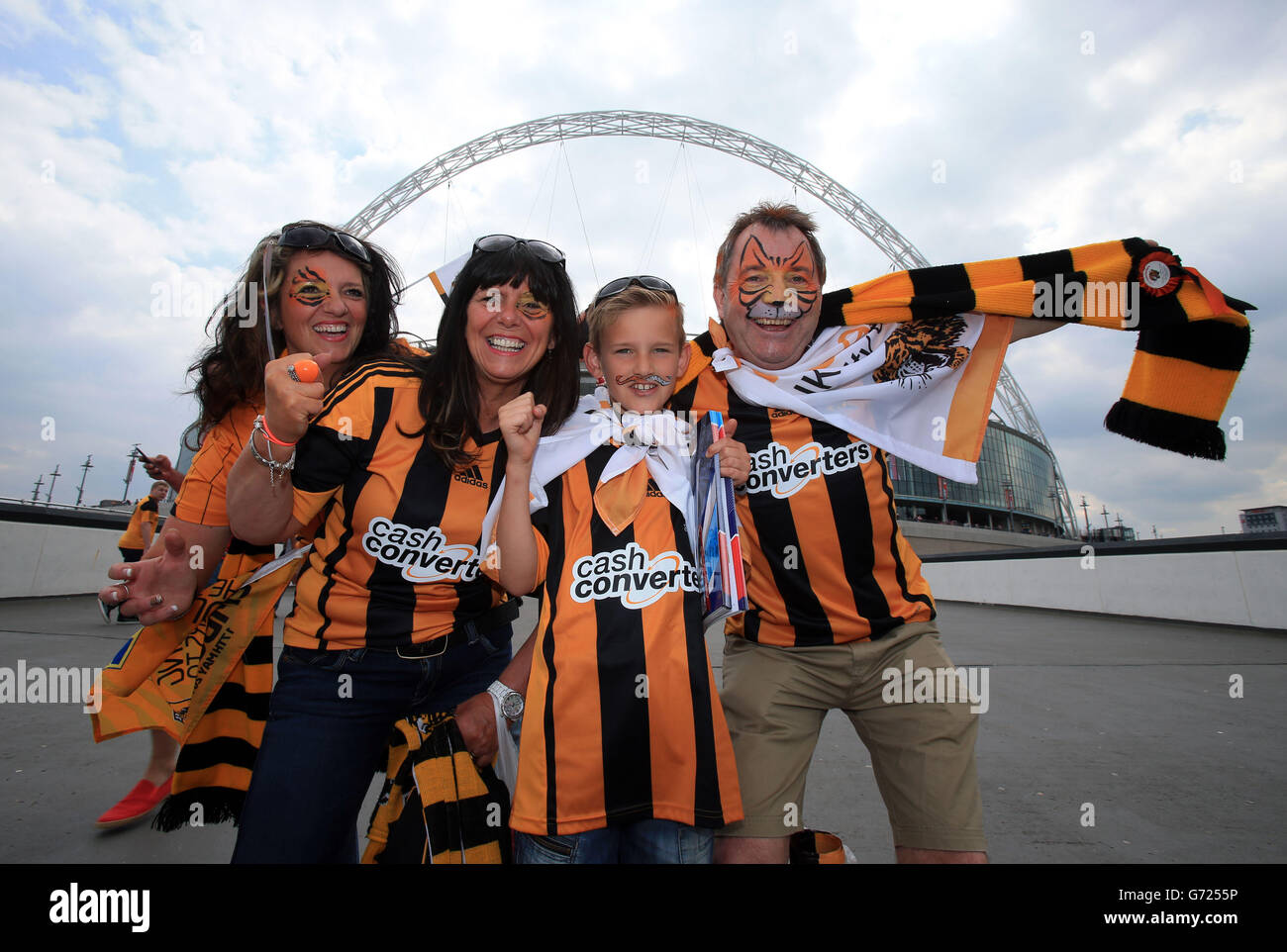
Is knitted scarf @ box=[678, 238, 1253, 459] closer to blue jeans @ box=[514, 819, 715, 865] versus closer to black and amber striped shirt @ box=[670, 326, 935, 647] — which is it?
black and amber striped shirt @ box=[670, 326, 935, 647]

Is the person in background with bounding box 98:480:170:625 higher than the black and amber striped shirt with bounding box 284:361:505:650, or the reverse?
the person in background with bounding box 98:480:170:625

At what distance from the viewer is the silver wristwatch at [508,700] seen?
1.83 meters

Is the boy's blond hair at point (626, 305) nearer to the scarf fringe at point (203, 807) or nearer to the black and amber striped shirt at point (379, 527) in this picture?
the black and amber striped shirt at point (379, 527)

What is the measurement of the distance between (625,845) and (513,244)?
1952mm

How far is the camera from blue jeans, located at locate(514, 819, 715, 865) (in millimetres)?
1480

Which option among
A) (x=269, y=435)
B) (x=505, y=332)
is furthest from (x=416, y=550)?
(x=505, y=332)

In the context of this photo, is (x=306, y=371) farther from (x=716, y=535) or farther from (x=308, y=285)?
(x=716, y=535)

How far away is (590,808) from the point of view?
1482 millimetres

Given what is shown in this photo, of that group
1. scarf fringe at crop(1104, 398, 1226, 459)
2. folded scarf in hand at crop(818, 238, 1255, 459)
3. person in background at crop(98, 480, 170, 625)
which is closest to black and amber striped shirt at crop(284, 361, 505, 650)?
folded scarf in hand at crop(818, 238, 1255, 459)

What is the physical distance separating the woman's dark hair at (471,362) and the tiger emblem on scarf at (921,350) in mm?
1254

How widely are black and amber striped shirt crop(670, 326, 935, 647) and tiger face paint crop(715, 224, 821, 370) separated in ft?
0.84

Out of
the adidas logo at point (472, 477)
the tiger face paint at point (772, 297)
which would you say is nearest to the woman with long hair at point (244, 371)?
the adidas logo at point (472, 477)
